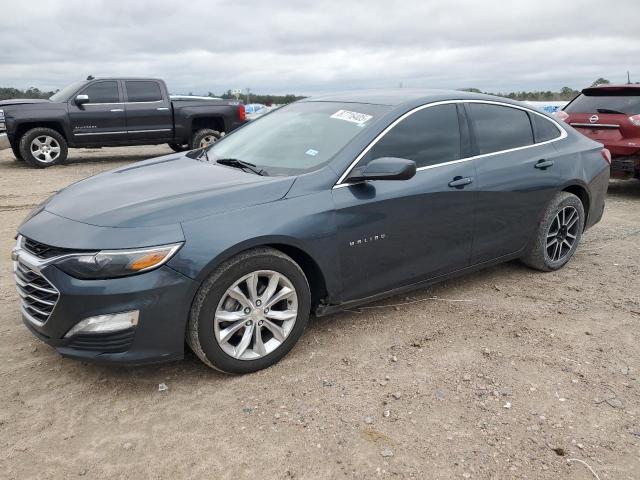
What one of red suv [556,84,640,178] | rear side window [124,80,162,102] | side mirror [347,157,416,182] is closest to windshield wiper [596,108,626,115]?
red suv [556,84,640,178]

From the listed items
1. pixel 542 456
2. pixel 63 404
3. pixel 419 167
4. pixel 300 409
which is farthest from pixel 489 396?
pixel 63 404

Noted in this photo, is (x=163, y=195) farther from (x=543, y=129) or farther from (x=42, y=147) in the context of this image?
(x=42, y=147)

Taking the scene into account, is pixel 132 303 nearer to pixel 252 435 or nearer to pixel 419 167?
pixel 252 435

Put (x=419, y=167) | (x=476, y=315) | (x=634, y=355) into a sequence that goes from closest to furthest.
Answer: (x=634, y=355), (x=419, y=167), (x=476, y=315)

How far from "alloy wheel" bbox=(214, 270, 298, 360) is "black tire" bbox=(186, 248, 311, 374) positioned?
0.09 feet

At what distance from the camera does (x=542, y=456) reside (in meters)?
2.56

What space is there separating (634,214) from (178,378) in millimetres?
6465

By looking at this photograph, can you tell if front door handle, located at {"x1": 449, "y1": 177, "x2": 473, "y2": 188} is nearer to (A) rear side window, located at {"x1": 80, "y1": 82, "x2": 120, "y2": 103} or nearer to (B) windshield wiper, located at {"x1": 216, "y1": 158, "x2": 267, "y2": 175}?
(B) windshield wiper, located at {"x1": 216, "y1": 158, "x2": 267, "y2": 175}

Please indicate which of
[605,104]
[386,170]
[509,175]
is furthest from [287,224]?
[605,104]

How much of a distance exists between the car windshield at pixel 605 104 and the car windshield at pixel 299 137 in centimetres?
566

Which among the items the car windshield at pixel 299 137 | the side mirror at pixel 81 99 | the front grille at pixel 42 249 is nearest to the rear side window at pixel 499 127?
the car windshield at pixel 299 137

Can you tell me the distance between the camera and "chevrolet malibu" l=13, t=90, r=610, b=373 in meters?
2.81

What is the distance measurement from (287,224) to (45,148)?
9880 millimetres

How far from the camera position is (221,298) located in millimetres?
2980
